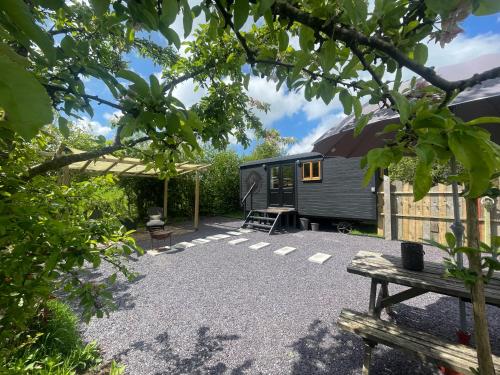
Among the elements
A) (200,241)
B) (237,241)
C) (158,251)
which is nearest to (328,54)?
(158,251)

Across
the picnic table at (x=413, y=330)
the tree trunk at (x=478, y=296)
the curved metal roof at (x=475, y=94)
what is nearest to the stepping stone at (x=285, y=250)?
the picnic table at (x=413, y=330)

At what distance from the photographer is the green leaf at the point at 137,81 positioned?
0.62 metres

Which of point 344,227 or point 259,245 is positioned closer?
point 259,245

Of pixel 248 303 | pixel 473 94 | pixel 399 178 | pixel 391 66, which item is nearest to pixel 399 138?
Result: pixel 391 66

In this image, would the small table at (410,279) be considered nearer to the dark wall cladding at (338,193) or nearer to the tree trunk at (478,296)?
the tree trunk at (478,296)

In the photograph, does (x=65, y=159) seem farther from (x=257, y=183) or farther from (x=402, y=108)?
(x=257, y=183)

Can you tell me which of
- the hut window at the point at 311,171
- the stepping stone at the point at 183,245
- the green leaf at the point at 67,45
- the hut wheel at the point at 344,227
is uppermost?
the hut window at the point at 311,171

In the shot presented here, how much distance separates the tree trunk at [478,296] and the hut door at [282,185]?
369 inches

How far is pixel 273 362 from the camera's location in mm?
2258

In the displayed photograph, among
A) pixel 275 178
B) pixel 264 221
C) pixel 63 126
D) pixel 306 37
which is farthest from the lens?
pixel 275 178

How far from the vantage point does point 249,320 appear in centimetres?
298

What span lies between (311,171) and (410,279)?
7.65m

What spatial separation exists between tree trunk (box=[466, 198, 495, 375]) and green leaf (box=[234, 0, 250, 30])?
1040mm

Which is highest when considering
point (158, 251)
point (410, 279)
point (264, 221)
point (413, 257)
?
point (413, 257)
